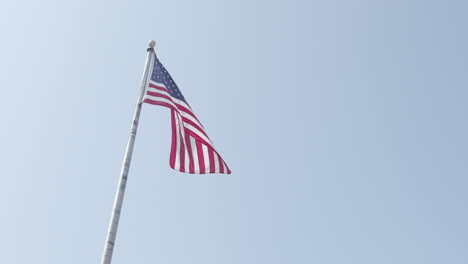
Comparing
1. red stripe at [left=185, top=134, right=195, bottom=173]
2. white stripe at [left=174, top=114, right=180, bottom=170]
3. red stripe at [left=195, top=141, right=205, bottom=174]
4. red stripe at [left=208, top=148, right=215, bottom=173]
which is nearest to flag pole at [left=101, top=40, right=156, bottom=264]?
white stripe at [left=174, top=114, right=180, bottom=170]

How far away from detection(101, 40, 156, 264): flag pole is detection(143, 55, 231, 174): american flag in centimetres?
30

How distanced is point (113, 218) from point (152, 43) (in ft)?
22.9

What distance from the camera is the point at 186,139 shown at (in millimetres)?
17469

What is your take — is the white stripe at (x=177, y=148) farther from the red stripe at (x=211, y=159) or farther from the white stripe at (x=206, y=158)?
the red stripe at (x=211, y=159)

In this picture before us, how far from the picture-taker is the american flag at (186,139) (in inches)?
666

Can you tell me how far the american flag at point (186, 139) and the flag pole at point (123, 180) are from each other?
0.30 m

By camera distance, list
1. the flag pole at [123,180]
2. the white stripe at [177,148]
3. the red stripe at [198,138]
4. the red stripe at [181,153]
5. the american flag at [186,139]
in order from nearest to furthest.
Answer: the flag pole at [123,180]
the white stripe at [177,148]
the red stripe at [181,153]
the american flag at [186,139]
the red stripe at [198,138]

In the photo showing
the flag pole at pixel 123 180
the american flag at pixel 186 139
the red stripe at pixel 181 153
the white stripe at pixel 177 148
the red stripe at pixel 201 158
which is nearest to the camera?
the flag pole at pixel 123 180

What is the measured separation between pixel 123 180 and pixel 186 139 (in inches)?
124

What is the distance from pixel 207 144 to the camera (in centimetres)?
1727

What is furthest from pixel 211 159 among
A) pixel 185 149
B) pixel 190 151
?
pixel 185 149

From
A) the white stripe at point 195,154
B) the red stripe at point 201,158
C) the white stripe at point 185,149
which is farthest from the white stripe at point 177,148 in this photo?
the red stripe at point 201,158

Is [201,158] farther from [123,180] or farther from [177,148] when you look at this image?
[123,180]

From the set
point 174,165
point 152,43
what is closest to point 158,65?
point 152,43
